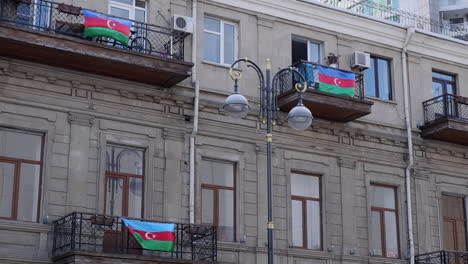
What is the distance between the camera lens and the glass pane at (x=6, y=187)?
21297 mm

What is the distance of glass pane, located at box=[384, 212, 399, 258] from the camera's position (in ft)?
87.8

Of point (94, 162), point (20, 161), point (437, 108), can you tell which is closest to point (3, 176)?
point (20, 161)

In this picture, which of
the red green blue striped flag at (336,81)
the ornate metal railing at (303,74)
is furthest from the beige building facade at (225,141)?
the ornate metal railing at (303,74)

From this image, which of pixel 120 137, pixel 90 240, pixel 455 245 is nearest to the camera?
pixel 90 240

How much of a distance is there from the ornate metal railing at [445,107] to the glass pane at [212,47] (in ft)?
24.0

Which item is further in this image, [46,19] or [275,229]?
[275,229]

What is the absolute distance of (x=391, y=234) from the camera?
88.4ft

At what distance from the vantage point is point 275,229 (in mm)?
24594

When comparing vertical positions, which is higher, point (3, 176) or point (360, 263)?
point (3, 176)

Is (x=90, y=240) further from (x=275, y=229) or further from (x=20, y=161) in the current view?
(x=275, y=229)

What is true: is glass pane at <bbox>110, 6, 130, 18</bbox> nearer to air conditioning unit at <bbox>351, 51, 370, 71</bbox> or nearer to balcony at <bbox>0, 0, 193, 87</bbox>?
balcony at <bbox>0, 0, 193, 87</bbox>

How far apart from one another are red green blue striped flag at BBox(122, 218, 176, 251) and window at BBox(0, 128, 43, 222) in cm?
231

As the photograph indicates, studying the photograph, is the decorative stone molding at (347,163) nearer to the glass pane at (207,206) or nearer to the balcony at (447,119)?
the balcony at (447,119)

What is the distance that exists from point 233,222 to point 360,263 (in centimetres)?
413
